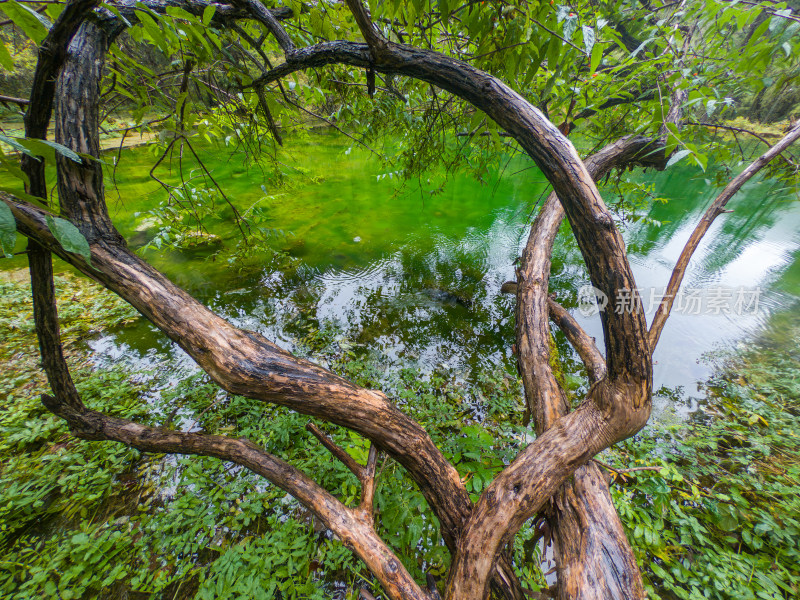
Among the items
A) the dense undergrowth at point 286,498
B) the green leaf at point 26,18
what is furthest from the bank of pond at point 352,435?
the green leaf at point 26,18

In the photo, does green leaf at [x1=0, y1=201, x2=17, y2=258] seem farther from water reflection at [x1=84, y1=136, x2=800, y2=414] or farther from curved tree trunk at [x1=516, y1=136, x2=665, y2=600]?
water reflection at [x1=84, y1=136, x2=800, y2=414]

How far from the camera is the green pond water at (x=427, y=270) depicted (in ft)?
10.8

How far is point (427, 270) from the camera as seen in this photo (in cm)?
487

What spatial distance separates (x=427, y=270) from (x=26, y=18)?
14.2 ft

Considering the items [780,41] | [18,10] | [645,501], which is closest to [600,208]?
[780,41]

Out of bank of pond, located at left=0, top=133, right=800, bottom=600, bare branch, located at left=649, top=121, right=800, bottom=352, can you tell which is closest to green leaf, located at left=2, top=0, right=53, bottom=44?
bank of pond, located at left=0, top=133, right=800, bottom=600

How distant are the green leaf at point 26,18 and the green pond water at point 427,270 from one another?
109 centimetres

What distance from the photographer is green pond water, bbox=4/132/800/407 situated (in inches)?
129

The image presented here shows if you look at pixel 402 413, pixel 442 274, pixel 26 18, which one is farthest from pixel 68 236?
pixel 442 274

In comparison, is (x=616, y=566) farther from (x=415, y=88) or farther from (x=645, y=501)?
(x=415, y=88)

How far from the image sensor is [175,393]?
2.52 m

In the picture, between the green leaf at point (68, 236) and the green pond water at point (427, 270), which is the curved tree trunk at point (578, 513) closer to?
the green pond water at point (427, 270)

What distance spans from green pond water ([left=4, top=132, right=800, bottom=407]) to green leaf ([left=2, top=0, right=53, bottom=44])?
1.09m

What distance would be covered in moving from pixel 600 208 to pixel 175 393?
3251mm
